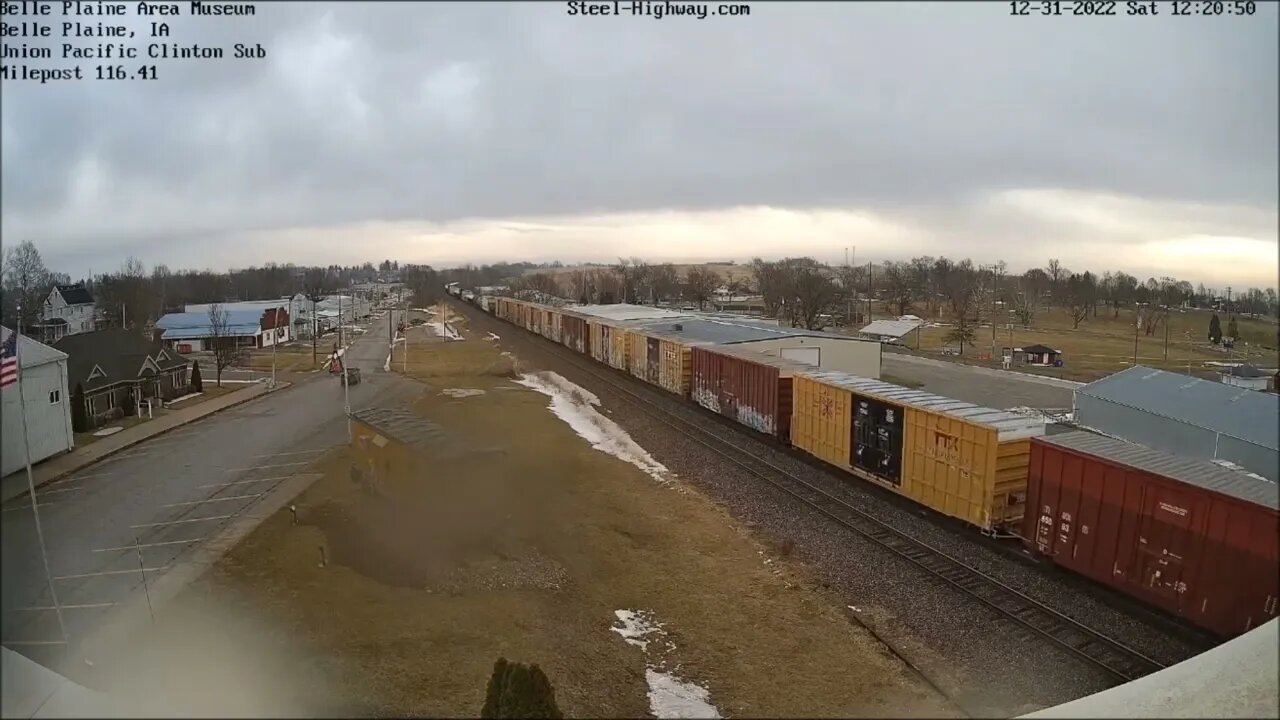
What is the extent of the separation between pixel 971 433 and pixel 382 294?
107 m

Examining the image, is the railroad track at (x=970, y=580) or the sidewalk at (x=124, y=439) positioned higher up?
the railroad track at (x=970, y=580)

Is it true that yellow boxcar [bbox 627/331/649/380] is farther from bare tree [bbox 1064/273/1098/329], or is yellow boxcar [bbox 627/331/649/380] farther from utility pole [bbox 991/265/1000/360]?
utility pole [bbox 991/265/1000/360]

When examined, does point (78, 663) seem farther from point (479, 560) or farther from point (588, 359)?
point (588, 359)

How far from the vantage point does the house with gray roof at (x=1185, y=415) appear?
25.1ft

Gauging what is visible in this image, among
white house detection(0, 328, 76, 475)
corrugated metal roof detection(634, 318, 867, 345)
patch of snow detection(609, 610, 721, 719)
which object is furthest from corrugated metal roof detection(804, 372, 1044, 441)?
white house detection(0, 328, 76, 475)

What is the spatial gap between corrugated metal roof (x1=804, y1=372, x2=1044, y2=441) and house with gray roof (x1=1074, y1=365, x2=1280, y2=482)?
2844 mm

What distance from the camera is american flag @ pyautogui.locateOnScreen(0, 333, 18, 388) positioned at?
7094 millimetres

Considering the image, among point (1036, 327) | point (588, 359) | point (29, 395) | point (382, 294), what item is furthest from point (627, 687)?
point (382, 294)

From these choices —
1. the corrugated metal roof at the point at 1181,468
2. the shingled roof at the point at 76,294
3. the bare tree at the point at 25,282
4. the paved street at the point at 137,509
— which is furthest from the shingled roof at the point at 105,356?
the corrugated metal roof at the point at 1181,468

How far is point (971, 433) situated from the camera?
12602mm

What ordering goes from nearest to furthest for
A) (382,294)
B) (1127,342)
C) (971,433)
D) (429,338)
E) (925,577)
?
(925,577)
(971,433)
(1127,342)
(429,338)
(382,294)

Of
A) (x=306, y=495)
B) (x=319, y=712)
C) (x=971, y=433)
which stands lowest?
(x=306, y=495)

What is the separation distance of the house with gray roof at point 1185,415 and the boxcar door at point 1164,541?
954 mm

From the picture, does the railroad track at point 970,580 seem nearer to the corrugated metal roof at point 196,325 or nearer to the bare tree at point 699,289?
the corrugated metal roof at point 196,325
